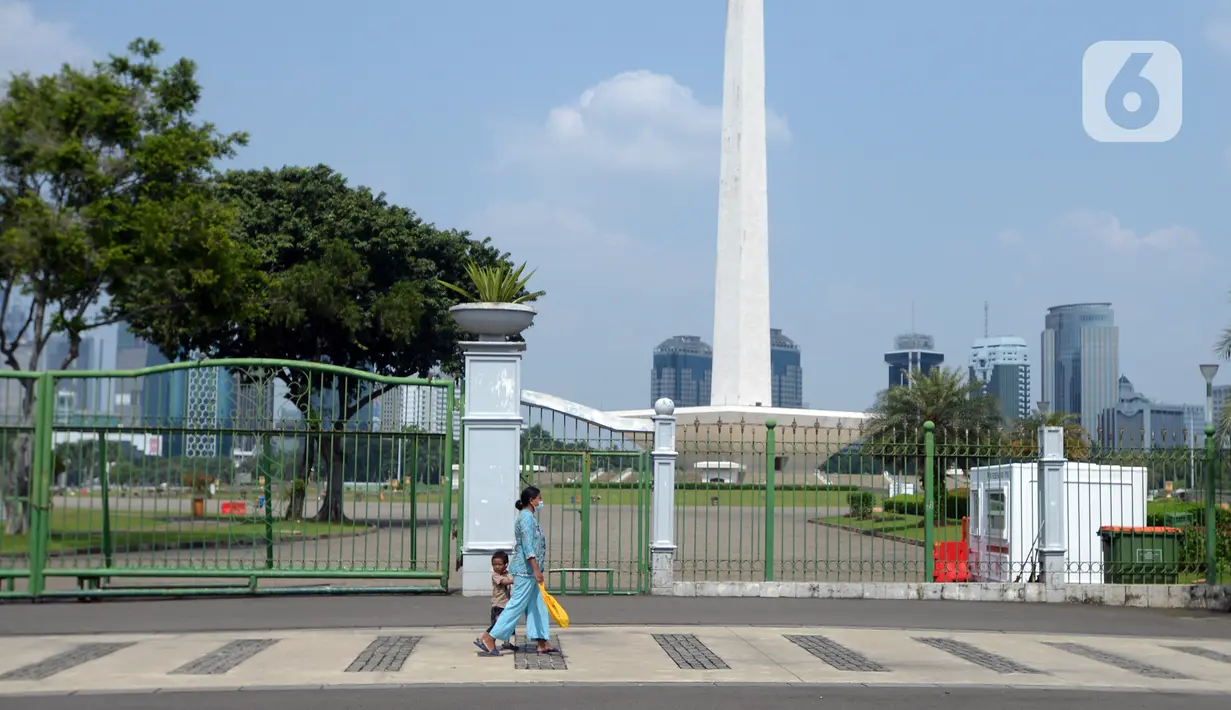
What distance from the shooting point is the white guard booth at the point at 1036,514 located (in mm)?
18297

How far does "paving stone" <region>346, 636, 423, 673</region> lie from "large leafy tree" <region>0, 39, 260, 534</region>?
42.8 feet

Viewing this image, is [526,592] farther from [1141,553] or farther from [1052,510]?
[1141,553]

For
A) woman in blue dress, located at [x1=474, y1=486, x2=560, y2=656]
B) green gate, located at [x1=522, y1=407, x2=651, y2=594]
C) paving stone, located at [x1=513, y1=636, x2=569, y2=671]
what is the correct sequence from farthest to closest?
1. green gate, located at [x1=522, y1=407, x2=651, y2=594]
2. woman in blue dress, located at [x1=474, y1=486, x2=560, y2=656]
3. paving stone, located at [x1=513, y1=636, x2=569, y2=671]

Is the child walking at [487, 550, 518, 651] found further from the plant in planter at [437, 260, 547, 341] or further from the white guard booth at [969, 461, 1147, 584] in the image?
the white guard booth at [969, 461, 1147, 584]

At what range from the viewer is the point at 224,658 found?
11508mm

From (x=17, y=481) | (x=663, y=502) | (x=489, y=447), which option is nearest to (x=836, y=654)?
(x=663, y=502)

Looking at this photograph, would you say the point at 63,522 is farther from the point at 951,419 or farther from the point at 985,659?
the point at 951,419

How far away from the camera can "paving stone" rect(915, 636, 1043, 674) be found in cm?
1158

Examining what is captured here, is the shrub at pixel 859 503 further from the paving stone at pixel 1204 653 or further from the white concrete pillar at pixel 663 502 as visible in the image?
the paving stone at pixel 1204 653

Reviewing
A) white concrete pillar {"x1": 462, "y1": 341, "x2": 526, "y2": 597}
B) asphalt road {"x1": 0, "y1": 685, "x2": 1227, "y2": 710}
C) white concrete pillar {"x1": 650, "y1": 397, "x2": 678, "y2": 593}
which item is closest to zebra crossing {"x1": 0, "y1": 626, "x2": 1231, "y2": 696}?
asphalt road {"x1": 0, "y1": 685, "x2": 1227, "y2": 710}

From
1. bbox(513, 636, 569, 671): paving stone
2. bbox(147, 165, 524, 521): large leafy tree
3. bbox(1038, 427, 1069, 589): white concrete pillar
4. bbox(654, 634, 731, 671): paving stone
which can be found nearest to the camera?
bbox(513, 636, 569, 671): paving stone

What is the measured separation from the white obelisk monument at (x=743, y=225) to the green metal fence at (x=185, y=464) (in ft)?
121

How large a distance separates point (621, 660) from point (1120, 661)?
4736 millimetres

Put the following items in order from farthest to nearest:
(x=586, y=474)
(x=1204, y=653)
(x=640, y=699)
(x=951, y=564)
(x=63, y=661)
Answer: (x=951, y=564)
(x=586, y=474)
(x=1204, y=653)
(x=63, y=661)
(x=640, y=699)
